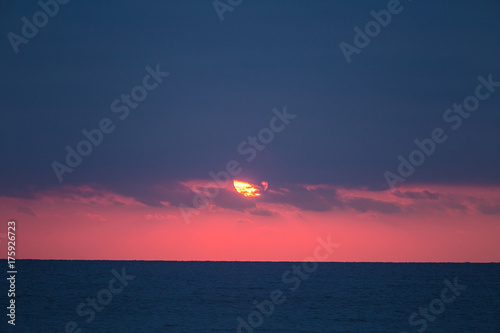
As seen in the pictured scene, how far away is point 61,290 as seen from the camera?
3342 inches

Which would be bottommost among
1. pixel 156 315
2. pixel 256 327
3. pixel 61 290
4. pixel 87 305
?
pixel 256 327

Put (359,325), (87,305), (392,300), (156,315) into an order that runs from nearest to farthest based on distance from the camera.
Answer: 1. (359,325)
2. (156,315)
3. (87,305)
4. (392,300)

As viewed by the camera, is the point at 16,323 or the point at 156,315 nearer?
the point at 16,323

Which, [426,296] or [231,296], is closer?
[231,296]

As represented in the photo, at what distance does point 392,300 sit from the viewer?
2948 inches

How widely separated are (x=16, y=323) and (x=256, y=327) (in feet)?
66.2

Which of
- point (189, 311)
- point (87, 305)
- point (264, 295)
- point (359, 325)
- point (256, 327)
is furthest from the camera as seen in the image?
point (264, 295)

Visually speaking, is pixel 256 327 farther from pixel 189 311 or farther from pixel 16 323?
pixel 16 323

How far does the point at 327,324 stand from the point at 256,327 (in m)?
7.69

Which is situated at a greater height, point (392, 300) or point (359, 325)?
point (392, 300)

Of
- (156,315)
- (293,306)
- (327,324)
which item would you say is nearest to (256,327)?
(327,324)

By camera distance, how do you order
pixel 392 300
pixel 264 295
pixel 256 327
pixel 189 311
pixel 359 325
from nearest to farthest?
pixel 256 327 → pixel 359 325 → pixel 189 311 → pixel 392 300 → pixel 264 295

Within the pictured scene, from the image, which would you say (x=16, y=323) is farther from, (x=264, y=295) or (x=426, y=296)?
(x=426, y=296)

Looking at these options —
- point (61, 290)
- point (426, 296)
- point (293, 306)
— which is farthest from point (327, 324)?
point (61, 290)
